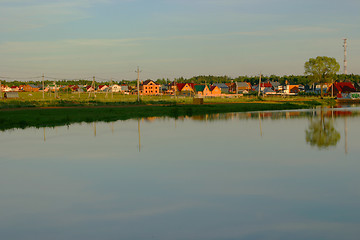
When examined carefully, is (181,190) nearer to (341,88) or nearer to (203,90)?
(341,88)

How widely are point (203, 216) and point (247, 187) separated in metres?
4.04

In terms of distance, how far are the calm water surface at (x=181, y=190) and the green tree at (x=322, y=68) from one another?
111250 millimetres

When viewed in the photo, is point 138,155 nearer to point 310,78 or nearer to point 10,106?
point 10,106

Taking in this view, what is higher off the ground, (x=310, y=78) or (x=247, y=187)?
(x=310, y=78)

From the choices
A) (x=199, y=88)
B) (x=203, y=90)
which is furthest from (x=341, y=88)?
(x=199, y=88)

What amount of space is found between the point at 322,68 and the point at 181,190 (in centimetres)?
12780

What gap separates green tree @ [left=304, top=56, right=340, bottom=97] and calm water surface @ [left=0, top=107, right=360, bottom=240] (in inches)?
4380

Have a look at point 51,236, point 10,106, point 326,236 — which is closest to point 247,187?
point 326,236

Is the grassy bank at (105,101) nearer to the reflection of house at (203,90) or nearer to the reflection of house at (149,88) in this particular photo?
the reflection of house at (203,90)

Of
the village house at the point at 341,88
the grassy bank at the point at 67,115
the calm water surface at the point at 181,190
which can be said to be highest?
the village house at the point at 341,88

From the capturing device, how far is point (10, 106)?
60.0 meters

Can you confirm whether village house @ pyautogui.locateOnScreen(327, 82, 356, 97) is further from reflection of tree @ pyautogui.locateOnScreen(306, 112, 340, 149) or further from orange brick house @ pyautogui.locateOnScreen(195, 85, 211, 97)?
reflection of tree @ pyautogui.locateOnScreen(306, 112, 340, 149)

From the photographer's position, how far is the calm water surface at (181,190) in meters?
10.9

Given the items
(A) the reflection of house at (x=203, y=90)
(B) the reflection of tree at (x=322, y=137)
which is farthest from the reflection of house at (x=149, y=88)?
(B) the reflection of tree at (x=322, y=137)
